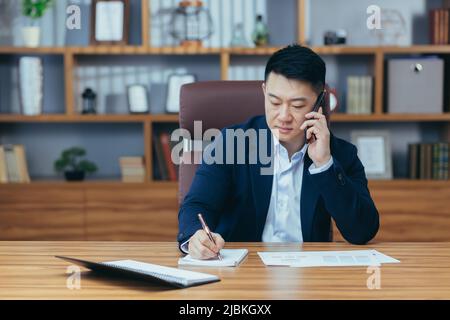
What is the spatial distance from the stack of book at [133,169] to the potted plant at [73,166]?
17 cm

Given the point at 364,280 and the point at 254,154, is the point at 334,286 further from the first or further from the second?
the point at 254,154

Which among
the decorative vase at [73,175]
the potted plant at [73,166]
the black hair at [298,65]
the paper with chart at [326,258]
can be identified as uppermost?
the black hair at [298,65]

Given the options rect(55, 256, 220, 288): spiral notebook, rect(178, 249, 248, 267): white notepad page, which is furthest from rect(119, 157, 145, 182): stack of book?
rect(55, 256, 220, 288): spiral notebook

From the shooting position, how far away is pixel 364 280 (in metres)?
1.20

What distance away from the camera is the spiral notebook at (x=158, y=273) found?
1139 mm

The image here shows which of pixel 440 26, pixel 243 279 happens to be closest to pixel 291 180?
pixel 243 279

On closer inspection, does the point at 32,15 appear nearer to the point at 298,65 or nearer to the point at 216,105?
the point at 216,105

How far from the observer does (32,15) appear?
355 cm

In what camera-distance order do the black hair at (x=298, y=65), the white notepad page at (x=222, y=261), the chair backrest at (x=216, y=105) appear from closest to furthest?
the white notepad page at (x=222, y=261) → the black hair at (x=298, y=65) → the chair backrest at (x=216, y=105)

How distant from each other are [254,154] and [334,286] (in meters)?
0.75

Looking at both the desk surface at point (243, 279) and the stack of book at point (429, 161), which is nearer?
the desk surface at point (243, 279)

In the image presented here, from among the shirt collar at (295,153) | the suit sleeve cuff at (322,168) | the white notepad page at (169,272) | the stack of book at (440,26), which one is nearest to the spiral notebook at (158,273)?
the white notepad page at (169,272)

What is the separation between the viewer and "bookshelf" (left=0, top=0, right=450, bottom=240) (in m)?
3.41

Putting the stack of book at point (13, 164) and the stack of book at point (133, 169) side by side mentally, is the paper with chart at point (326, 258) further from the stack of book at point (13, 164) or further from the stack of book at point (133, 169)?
the stack of book at point (13, 164)
